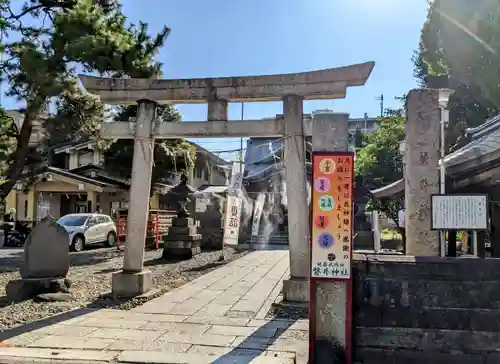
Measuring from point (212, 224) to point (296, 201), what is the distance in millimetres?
13358

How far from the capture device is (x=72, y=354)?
5488mm

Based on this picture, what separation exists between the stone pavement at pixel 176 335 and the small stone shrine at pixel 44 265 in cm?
150

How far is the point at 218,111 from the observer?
366 inches

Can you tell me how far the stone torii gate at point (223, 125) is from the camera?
859 cm

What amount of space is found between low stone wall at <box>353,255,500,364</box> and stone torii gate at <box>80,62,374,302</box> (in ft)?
11.2

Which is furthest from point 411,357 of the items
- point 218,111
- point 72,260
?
point 72,260

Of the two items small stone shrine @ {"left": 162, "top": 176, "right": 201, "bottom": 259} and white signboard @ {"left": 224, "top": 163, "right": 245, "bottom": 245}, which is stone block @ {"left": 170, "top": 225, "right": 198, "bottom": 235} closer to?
small stone shrine @ {"left": 162, "top": 176, "right": 201, "bottom": 259}

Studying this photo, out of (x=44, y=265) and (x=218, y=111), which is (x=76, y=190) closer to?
(x=44, y=265)

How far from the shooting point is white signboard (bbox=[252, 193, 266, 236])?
23.1 m

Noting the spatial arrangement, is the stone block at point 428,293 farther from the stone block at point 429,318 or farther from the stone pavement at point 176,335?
the stone pavement at point 176,335

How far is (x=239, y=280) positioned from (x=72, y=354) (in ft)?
22.2

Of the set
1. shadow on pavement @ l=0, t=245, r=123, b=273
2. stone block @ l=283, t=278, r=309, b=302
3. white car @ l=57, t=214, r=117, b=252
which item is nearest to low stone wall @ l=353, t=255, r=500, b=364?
stone block @ l=283, t=278, r=309, b=302

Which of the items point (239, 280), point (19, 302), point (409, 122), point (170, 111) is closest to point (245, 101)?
point (409, 122)

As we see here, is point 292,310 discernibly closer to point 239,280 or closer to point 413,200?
point 413,200
